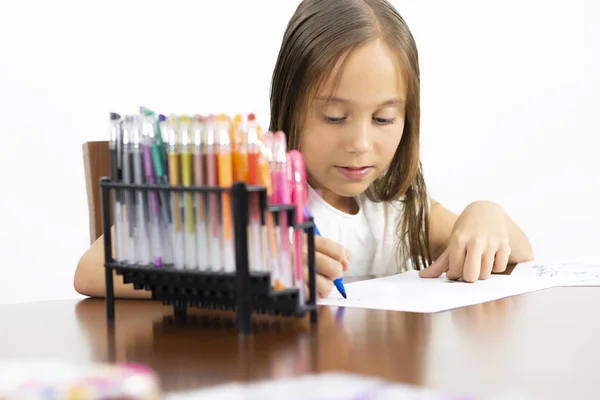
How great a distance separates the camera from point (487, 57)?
3502mm

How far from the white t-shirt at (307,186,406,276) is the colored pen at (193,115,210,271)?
838 millimetres

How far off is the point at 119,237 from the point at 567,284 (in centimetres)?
60

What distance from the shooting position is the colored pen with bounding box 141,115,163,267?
35.2 inches

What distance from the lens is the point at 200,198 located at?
867 millimetres

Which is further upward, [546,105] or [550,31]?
[550,31]

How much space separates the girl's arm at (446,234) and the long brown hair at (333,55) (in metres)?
0.03

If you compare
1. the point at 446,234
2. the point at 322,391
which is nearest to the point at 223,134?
the point at 322,391

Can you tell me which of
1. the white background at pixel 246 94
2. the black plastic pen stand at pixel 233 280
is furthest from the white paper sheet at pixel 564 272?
the white background at pixel 246 94

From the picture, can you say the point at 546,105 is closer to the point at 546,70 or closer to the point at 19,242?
the point at 546,70

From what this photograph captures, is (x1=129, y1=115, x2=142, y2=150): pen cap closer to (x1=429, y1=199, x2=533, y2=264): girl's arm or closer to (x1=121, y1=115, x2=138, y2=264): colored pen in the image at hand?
(x1=121, y1=115, x2=138, y2=264): colored pen

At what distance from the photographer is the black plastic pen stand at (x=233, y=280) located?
0.82m

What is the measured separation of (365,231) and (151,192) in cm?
90

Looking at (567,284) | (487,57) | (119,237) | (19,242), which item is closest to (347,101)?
(567,284)

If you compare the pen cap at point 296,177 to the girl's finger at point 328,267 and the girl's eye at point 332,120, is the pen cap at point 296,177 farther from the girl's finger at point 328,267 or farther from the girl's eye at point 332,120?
the girl's eye at point 332,120
